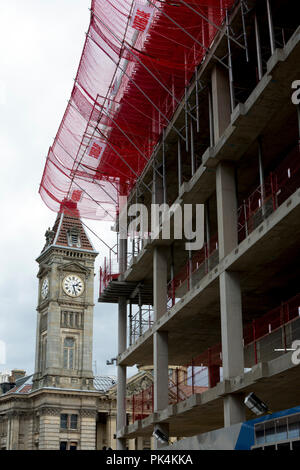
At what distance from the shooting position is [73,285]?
273 feet

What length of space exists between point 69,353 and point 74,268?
1064 cm

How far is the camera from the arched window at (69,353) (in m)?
80.6

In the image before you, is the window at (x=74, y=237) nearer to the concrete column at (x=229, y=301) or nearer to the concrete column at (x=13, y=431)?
the concrete column at (x=13, y=431)

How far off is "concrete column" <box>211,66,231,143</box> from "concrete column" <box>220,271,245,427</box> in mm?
4664

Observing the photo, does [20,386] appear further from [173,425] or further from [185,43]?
[185,43]

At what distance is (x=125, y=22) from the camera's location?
24203 millimetres

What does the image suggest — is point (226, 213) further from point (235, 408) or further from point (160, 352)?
point (160, 352)

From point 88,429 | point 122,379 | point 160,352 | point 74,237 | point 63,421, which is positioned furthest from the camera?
point 74,237

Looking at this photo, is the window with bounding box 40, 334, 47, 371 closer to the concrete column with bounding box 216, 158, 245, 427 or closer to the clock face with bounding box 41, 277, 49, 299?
the clock face with bounding box 41, 277, 49, 299

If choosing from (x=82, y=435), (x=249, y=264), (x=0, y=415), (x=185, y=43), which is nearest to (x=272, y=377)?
(x=249, y=264)

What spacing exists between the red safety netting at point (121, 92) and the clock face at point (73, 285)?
47.5m

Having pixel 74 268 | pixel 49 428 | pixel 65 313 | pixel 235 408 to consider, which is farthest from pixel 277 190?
pixel 74 268

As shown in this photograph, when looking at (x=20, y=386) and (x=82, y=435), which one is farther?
(x=20, y=386)
